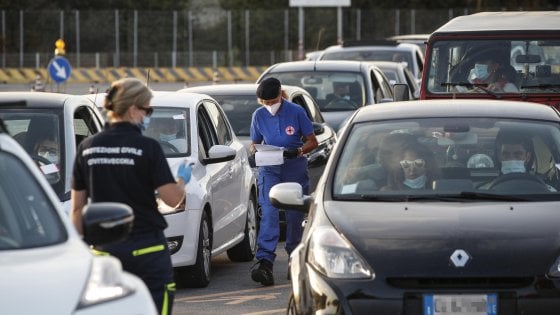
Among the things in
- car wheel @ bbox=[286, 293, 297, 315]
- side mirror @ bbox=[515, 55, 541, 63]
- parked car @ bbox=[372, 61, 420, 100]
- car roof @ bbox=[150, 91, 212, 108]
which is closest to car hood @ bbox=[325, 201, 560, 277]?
car wheel @ bbox=[286, 293, 297, 315]

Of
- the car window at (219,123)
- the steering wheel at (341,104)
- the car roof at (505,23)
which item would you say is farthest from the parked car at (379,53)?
the car window at (219,123)

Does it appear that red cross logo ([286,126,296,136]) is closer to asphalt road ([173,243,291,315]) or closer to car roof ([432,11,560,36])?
asphalt road ([173,243,291,315])

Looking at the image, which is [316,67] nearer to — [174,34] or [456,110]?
[456,110]

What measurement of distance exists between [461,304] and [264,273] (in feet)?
15.8

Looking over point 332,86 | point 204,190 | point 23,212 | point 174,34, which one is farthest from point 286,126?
point 174,34

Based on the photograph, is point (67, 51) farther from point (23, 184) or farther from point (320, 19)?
point (23, 184)

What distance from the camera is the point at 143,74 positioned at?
5372 cm

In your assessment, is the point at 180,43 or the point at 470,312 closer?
the point at 470,312

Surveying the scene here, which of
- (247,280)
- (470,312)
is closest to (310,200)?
(470,312)

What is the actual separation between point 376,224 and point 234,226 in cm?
560

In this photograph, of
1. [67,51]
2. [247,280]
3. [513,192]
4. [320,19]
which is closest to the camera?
[513,192]

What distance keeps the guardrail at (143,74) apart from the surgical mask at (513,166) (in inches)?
1636

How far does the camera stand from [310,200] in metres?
9.20

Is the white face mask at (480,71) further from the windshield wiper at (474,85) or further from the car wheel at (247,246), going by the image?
the car wheel at (247,246)
